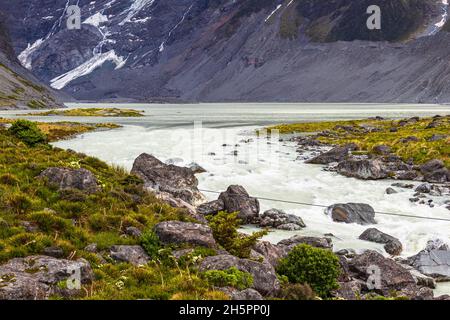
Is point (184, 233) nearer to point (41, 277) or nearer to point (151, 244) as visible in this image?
point (151, 244)

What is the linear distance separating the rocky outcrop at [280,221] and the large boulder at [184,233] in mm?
8765

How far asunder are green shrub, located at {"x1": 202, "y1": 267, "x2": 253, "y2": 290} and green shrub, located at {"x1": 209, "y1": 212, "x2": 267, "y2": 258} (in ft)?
8.47

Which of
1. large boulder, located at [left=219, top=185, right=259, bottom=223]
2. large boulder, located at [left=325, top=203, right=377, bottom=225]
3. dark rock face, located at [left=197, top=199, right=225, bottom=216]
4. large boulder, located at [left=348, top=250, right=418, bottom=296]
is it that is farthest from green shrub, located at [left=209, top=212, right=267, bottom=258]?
large boulder, located at [left=325, top=203, right=377, bottom=225]

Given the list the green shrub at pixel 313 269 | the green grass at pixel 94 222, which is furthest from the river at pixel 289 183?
the green grass at pixel 94 222

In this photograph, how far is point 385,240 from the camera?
21141 millimetres

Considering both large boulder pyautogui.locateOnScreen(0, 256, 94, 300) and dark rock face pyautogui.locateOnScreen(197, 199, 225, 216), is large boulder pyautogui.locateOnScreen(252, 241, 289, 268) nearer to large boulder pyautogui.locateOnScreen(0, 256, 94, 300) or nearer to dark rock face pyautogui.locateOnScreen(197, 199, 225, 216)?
large boulder pyautogui.locateOnScreen(0, 256, 94, 300)

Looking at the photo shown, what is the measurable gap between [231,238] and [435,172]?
26.2 metres

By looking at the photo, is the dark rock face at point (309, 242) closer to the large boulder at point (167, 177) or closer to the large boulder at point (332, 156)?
the large boulder at point (167, 177)

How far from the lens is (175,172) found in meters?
28.8

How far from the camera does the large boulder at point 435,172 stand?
3580 centimetres

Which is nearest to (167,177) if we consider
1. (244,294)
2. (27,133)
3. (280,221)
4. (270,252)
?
(280,221)

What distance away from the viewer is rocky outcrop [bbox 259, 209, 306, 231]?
23.5m
